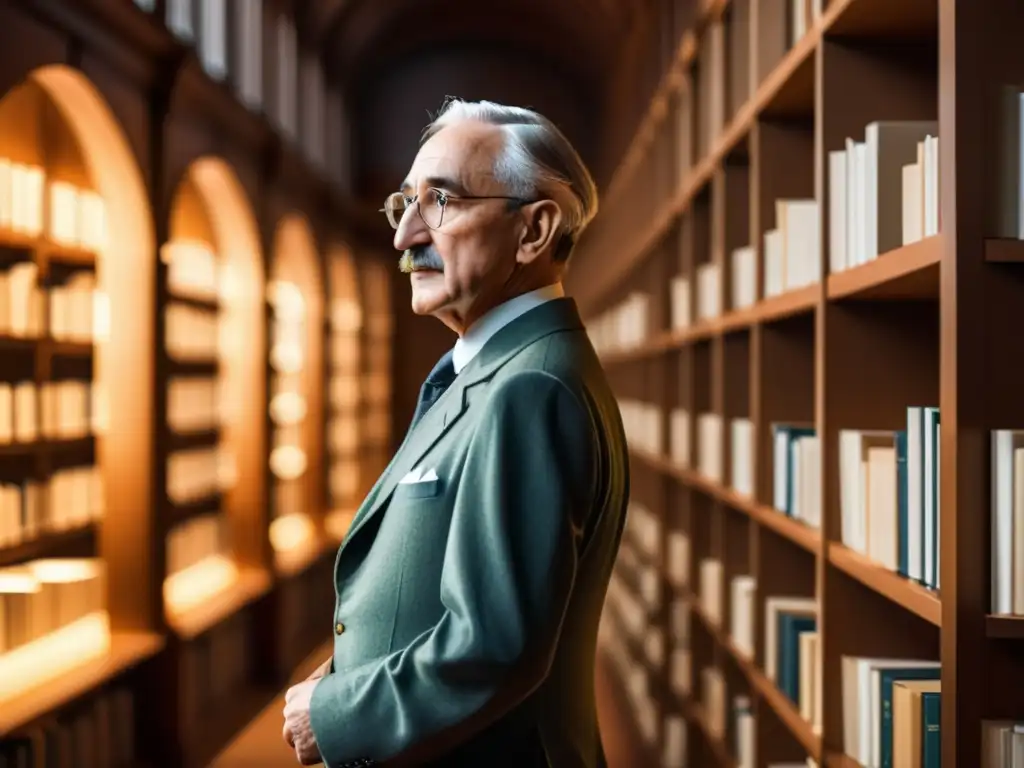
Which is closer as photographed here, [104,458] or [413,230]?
[413,230]

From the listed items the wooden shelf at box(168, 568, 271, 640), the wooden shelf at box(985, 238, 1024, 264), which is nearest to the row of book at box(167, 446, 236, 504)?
the wooden shelf at box(168, 568, 271, 640)

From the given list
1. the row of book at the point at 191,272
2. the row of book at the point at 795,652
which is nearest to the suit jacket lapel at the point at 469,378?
the row of book at the point at 795,652

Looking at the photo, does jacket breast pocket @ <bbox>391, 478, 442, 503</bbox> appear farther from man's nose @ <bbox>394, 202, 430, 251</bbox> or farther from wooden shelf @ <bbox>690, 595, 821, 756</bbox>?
wooden shelf @ <bbox>690, 595, 821, 756</bbox>

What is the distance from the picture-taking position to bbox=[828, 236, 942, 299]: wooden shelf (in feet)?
7.44

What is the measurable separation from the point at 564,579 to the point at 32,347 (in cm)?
503

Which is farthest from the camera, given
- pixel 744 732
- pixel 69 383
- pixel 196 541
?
pixel 196 541

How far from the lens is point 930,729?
2529 mm

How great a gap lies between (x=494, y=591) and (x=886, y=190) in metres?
1.50

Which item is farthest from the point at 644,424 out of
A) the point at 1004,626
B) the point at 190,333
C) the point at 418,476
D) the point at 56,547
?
the point at 418,476

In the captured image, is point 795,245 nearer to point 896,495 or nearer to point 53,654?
point 896,495

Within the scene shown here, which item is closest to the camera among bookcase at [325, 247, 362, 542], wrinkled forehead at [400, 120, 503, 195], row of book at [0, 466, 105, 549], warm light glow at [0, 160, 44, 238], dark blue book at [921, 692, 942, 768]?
wrinkled forehead at [400, 120, 503, 195]

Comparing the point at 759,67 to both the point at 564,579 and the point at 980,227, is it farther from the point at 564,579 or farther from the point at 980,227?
the point at 564,579

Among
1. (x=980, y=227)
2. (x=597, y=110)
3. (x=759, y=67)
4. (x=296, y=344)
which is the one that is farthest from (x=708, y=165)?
(x=597, y=110)

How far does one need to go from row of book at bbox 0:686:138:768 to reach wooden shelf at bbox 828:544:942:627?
3.21 meters
